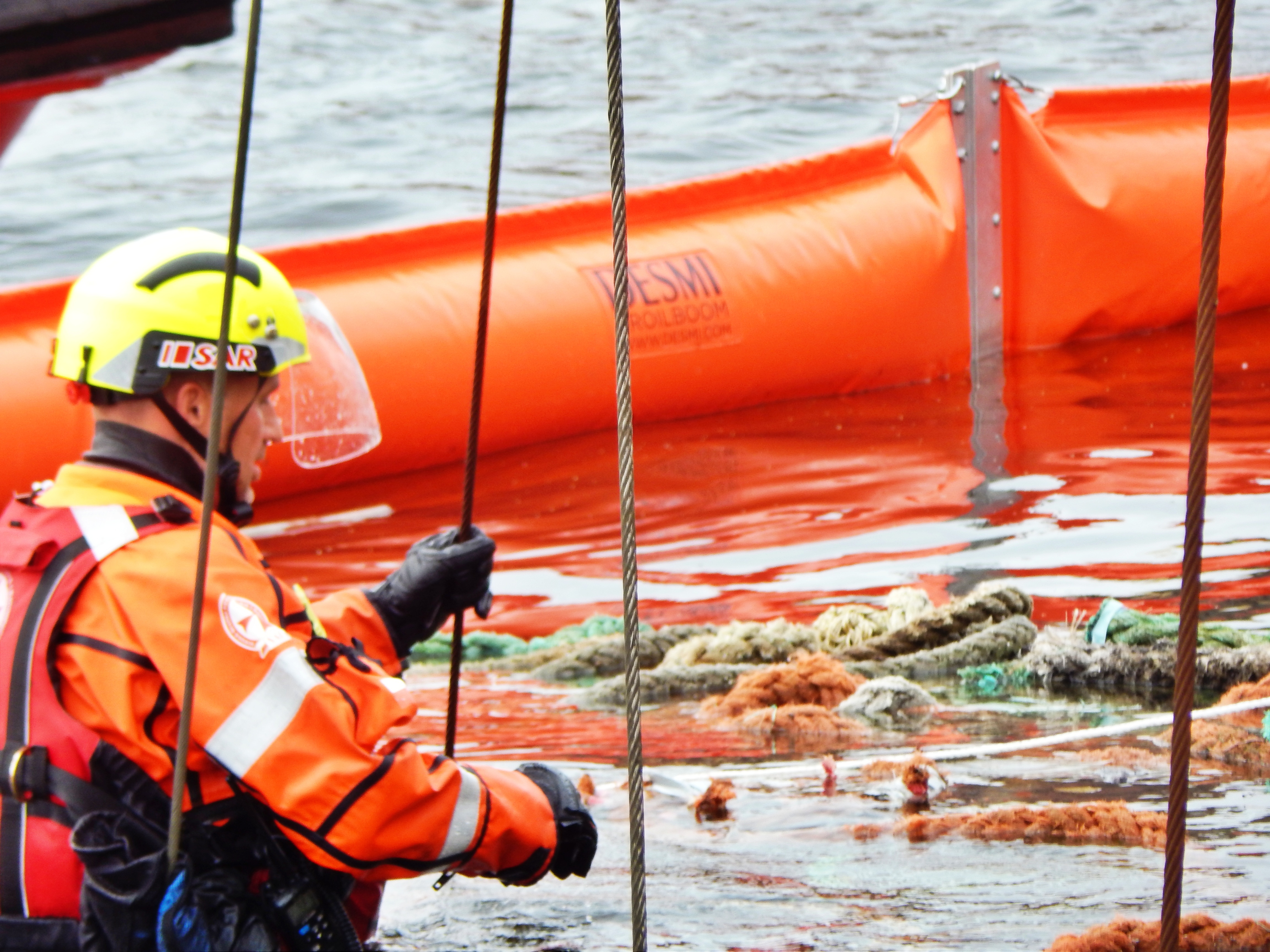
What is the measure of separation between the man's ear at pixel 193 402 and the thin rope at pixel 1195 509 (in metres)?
1.34

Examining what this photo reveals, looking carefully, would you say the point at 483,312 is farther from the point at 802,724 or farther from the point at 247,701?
the point at 802,724

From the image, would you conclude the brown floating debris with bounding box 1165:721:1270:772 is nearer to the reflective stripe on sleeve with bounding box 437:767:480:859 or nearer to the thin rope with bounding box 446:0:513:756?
the thin rope with bounding box 446:0:513:756

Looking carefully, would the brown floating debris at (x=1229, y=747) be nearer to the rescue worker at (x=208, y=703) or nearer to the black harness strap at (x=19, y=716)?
the rescue worker at (x=208, y=703)

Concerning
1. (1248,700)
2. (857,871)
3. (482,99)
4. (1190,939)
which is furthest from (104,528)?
(482,99)

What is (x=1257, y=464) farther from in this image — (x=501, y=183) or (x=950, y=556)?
(x=501, y=183)

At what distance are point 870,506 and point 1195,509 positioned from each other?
421cm

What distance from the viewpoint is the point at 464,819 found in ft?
7.23

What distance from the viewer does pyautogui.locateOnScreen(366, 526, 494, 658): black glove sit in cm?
291

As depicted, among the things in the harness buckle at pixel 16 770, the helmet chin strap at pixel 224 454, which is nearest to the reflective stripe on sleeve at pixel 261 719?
the harness buckle at pixel 16 770

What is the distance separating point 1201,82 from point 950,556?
455 cm

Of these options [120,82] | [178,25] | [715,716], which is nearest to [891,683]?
[715,716]

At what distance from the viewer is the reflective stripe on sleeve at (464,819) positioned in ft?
7.18

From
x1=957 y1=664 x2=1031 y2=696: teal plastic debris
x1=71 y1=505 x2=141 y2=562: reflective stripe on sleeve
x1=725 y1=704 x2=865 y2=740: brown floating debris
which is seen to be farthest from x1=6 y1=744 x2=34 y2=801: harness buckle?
x1=957 y1=664 x2=1031 y2=696: teal plastic debris

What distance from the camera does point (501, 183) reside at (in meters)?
15.7
